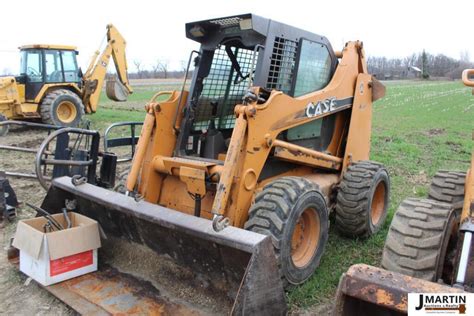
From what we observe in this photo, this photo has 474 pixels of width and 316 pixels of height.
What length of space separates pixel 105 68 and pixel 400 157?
386 inches

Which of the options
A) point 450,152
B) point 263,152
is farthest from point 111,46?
point 263,152

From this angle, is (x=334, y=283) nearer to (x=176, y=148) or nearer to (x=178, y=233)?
(x=178, y=233)

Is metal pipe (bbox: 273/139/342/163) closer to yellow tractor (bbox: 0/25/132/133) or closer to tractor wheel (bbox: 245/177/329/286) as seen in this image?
tractor wheel (bbox: 245/177/329/286)

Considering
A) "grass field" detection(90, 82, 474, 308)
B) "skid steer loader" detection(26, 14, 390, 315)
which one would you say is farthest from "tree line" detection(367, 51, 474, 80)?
"skid steer loader" detection(26, 14, 390, 315)

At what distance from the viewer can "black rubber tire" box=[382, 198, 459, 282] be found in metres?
2.70

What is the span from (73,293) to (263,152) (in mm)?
1960

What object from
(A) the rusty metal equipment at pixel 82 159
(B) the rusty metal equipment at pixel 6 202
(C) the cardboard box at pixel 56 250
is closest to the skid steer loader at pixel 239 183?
(C) the cardboard box at pixel 56 250

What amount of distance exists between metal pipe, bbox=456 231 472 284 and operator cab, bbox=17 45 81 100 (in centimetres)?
1338

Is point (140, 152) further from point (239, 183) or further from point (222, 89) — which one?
point (222, 89)

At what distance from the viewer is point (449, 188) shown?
3.89m

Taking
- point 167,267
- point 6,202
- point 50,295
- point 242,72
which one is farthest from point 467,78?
point 6,202

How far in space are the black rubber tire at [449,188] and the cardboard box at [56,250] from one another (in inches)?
121

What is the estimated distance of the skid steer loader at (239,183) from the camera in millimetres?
3371

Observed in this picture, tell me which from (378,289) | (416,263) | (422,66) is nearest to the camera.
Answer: (378,289)
